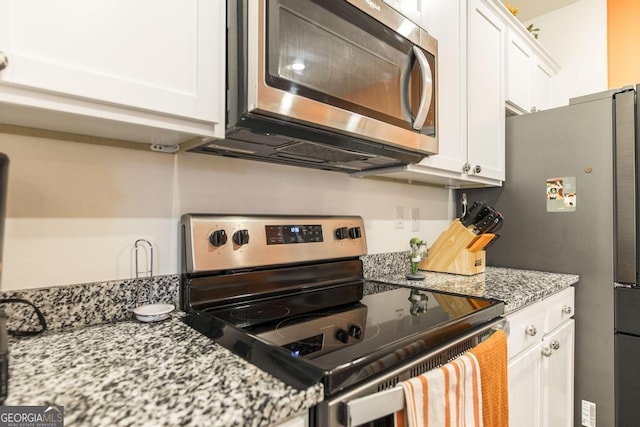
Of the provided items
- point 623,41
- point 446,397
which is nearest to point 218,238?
point 446,397

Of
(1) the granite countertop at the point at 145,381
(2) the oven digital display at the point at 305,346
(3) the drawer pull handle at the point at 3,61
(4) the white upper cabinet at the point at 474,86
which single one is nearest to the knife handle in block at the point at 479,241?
(4) the white upper cabinet at the point at 474,86

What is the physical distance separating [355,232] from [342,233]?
8 centimetres

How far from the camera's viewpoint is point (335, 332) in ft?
2.71

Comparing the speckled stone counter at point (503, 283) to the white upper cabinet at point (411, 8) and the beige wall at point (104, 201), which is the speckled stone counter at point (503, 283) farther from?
the white upper cabinet at point (411, 8)

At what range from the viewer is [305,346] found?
72 centimetres

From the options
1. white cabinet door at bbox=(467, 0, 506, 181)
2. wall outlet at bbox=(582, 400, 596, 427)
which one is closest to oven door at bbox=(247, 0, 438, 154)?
white cabinet door at bbox=(467, 0, 506, 181)

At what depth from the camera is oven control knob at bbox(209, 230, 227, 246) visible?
0.98 metres

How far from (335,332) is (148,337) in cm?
43

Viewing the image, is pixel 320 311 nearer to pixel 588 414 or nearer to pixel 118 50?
pixel 118 50

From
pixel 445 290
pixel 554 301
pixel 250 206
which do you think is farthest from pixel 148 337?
pixel 554 301

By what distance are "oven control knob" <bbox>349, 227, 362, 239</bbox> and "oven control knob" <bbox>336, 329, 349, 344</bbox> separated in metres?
0.58

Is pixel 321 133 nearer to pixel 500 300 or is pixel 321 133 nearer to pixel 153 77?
pixel 153 77

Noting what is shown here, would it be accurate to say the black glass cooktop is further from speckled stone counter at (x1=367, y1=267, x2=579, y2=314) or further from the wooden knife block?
the wooden knife block

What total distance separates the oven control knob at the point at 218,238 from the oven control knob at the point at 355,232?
552mm
